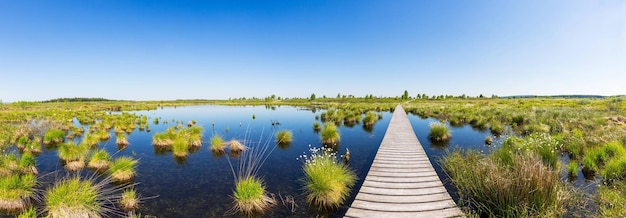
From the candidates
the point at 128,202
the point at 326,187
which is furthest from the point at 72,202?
the point at 326,187

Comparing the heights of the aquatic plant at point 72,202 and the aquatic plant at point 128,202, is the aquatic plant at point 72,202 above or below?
above

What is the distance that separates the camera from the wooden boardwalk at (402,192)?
629 cm

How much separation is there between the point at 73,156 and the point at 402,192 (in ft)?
51.5

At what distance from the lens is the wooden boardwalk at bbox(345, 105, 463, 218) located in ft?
20.6

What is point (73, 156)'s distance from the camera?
12.4 meters

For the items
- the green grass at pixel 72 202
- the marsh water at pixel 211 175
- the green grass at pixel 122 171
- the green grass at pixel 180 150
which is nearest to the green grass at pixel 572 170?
the marsh water at pixel 211 175

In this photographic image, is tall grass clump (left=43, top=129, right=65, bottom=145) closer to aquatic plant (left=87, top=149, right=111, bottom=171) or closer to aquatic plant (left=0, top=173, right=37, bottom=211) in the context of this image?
aquatic plant (left=87, top=149, right=111, bottom=171)

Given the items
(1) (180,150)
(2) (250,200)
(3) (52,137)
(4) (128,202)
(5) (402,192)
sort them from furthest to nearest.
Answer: (3) (52,137)
(1) (180,150)
(4) (128,202)
(2) (250,200)
(5) (402,192)

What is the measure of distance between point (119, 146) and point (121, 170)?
28.2 feet

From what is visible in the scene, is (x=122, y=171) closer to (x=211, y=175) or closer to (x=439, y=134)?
(x=211, y=175)

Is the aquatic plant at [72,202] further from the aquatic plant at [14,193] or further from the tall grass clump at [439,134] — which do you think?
the tall grass clump at [439,134]

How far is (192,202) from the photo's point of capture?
335 inches

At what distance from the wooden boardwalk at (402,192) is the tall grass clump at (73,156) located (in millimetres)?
13389

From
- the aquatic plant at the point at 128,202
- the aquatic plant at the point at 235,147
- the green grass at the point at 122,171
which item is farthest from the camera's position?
the aquatic plant at the point at 235,147
